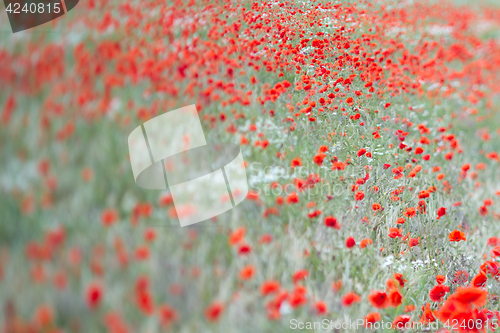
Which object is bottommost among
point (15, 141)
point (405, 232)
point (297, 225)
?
point (405, 232)

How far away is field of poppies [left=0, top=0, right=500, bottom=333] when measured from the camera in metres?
0.46

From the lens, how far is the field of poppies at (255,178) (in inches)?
18.2

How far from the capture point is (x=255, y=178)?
2.45 ft

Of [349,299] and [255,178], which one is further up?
[255,178]

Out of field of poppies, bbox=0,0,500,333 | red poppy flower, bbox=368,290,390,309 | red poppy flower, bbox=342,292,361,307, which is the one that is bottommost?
red poppy flower, bbox=368,290,390,309

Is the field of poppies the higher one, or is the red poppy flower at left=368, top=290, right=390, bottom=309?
the field of poppies

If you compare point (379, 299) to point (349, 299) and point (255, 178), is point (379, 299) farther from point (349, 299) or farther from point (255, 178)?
point (255, 178)

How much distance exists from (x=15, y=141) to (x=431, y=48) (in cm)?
126

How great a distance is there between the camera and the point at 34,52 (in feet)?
2.00

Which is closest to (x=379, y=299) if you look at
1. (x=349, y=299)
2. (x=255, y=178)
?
(x=349, y=299)

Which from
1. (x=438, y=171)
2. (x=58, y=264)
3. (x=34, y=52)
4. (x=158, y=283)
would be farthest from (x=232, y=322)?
(x=438, y=171)

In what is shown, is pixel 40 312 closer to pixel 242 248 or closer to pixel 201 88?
pixel 242 248

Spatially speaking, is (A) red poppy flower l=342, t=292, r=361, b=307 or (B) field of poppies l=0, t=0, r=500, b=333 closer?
(B) field of poppies l=0, t=0, r=500, b=333

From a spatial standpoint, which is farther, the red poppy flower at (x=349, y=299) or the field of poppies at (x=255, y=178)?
the red poppy flower at (x=349, y=299)
